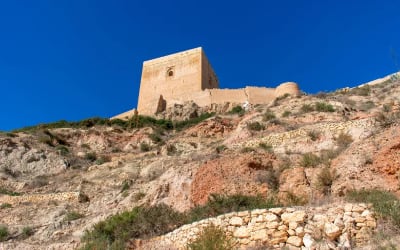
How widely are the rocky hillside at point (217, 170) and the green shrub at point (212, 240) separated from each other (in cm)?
69

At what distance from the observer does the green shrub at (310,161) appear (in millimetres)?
11727

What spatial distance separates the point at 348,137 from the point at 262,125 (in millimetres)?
5689

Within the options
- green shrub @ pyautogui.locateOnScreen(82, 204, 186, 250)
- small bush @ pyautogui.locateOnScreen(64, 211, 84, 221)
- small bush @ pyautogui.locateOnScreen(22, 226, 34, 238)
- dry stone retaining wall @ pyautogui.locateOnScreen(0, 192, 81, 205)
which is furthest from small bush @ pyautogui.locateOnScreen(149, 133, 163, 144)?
green shrub @ pyautogui.locateOnScreen(82, 204, 186, 250)

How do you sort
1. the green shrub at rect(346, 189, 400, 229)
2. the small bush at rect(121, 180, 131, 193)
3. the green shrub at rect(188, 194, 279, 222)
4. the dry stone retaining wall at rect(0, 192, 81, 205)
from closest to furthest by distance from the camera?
the green shrub at rect(346, 189, 400, 229) < the green shrub at rect(188, 194, 279, 222) < the small bush at rect(121, 180, 131, 193) < the dry stone retaining wall at rect(0, 192, 81, 205)

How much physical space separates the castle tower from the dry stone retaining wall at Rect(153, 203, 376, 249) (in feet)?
88.1

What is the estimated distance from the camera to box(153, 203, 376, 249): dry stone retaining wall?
7.29 metres

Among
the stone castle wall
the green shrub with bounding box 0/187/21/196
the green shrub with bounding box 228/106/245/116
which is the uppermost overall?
the stone castle wall

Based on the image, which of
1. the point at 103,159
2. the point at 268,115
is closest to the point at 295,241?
the point at 268,115

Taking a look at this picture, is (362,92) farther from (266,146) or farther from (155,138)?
(266,146)

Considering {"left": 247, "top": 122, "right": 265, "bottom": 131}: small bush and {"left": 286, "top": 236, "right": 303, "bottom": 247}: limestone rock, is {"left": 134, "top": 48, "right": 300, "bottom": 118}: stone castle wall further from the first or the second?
{"left": 286, "top": 236, "right": 303, "bottom": 247}: limestone rock

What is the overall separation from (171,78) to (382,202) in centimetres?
3129

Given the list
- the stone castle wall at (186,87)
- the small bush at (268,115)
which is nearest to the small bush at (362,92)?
the stone castle wall at (186,87)

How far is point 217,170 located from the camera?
12016mm

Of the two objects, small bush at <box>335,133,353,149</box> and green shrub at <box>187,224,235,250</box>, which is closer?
green shrub at <box>187,224,235,250</box>
